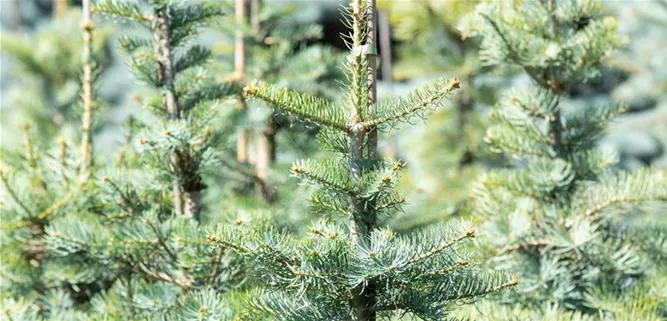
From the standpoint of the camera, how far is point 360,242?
641 mm

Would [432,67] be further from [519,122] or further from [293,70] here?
[519,122]

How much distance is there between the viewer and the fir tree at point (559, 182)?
2.89 ft

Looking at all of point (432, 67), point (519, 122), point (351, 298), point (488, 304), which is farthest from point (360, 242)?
point (432, 67)

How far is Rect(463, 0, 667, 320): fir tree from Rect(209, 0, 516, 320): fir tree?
23cm

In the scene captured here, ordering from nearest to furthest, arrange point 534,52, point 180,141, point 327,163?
point 327,163 < point 180,141 < point 534,52

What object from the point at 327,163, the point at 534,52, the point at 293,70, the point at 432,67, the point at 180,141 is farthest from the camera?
the point at 432,67

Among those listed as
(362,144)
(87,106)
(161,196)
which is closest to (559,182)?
(362,144)

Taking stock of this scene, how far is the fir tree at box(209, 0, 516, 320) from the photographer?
612 mm

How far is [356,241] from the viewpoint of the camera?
0.65 m

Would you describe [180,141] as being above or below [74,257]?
above

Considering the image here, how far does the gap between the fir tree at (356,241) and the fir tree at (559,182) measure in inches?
9.2

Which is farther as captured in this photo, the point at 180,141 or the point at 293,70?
the point at 293,70

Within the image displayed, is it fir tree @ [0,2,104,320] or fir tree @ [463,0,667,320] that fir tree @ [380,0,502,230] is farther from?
fir tree @ [0,2,104,320]

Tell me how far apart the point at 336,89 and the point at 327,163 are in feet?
2.54
